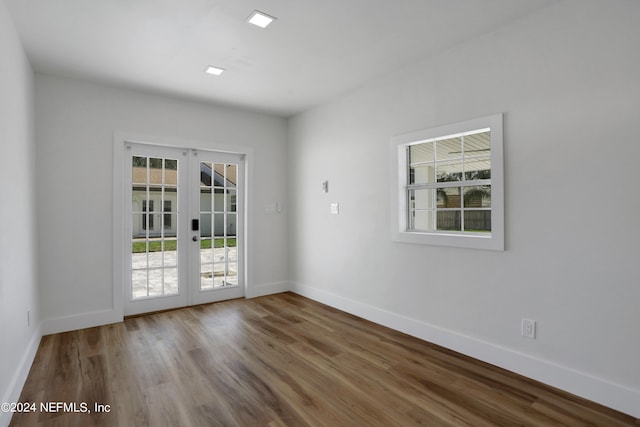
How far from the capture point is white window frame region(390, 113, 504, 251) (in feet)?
9.00

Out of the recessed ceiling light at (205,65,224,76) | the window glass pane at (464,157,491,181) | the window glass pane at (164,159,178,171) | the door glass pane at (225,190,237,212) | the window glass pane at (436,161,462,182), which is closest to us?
the window glass pane at (464,157,491,181)

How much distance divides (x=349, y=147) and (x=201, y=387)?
302 cm

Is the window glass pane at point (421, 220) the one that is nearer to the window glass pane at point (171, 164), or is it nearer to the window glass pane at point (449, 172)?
the window glass pane at point (449, 172)

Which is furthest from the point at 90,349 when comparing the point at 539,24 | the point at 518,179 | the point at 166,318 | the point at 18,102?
the point at 539,24

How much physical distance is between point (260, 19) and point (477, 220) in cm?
257

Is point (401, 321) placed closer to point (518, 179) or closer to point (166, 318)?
point (518, 179)

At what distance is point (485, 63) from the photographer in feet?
9.36

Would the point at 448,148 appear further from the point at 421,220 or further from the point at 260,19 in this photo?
the point at 260,19

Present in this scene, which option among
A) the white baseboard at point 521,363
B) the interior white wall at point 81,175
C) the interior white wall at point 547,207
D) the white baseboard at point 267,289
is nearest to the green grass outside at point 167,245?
the interior white wall at point 81,175

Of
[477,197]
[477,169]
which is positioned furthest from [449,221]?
[477,169]

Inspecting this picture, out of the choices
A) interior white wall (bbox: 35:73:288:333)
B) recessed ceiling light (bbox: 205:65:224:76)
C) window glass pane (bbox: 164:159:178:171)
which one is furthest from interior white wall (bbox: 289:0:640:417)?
interior white wall (bbox: 35:73:288:333)

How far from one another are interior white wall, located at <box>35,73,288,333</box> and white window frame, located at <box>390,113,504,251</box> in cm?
271

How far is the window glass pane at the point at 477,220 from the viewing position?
316 cm

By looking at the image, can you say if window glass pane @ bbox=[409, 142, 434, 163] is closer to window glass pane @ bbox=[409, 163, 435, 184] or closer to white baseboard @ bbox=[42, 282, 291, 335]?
window glass pane @ bbox=[409, 163, 435, 184]
